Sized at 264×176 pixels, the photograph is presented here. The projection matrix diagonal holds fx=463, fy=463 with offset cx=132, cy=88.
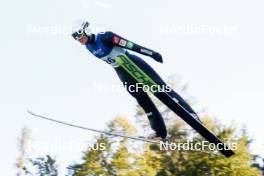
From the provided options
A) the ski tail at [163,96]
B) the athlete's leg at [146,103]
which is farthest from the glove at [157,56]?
the athlete's leg at [146,103]

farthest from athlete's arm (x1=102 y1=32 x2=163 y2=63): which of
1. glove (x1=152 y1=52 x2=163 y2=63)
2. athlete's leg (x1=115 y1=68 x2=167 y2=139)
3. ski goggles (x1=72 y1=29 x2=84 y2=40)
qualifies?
athlete's leg (x1=115 y1=68 x2=167 y2=139)

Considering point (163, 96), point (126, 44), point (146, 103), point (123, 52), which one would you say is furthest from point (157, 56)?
point (146, 103)

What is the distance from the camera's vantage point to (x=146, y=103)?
33.8 ft

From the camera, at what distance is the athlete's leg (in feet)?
33.1

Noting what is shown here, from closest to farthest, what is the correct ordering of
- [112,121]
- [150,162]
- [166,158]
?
Answer: [150,162]
[112,121]
[166,158]

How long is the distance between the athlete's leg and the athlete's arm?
834 mm

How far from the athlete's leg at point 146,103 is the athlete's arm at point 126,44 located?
2.74ft

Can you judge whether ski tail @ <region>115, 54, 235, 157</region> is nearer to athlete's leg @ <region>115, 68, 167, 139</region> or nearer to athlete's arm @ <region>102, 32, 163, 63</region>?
athlete's leg @ <region>115, 68, 167, 139</region>

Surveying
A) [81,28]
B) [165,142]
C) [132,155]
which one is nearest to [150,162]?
[132,155]

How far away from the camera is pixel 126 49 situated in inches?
381

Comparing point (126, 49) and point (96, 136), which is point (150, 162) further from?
point (126, 49)

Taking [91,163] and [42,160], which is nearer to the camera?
[91,163]

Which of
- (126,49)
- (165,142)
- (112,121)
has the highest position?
(112,121)

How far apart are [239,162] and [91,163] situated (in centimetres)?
931
